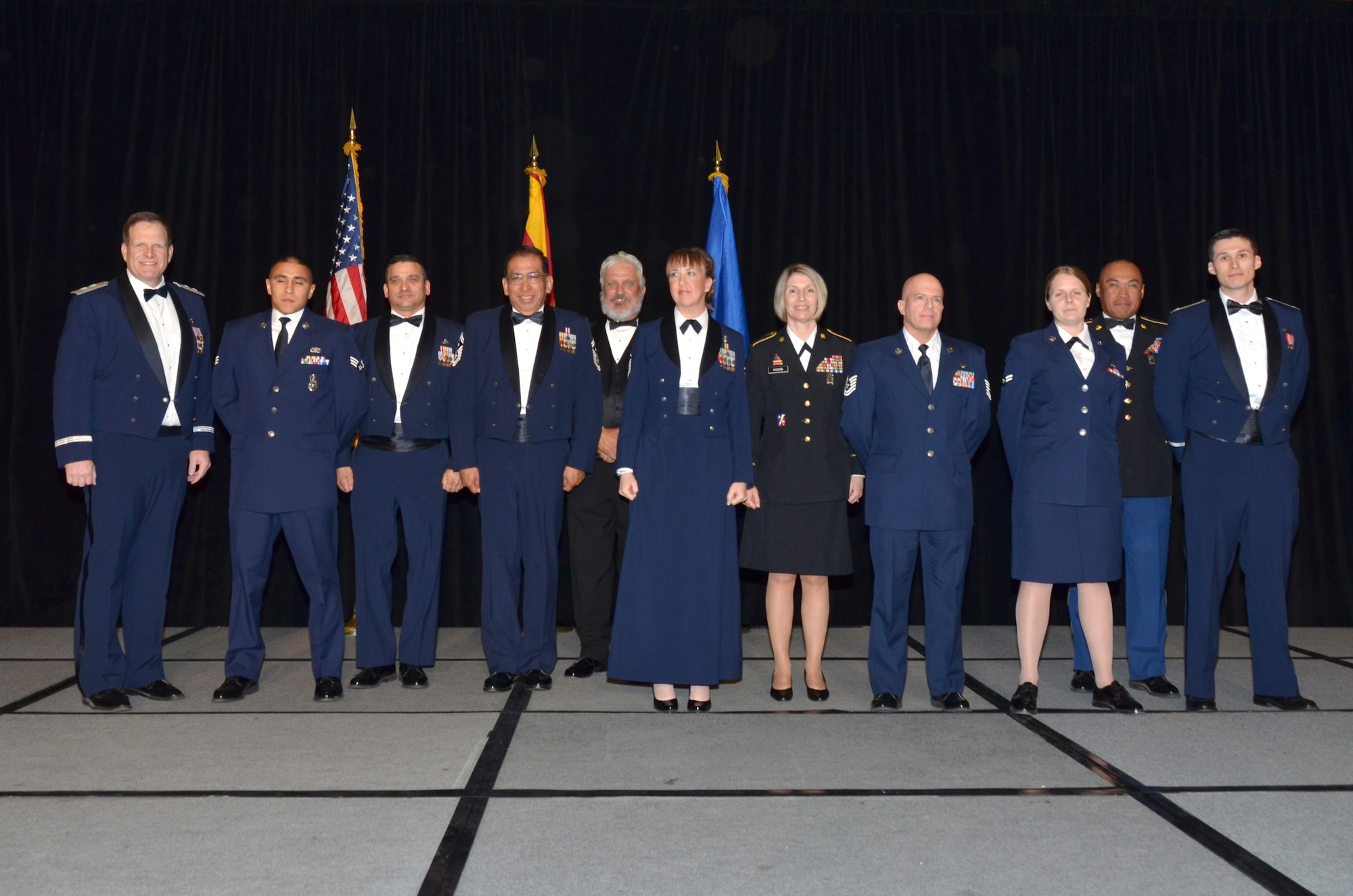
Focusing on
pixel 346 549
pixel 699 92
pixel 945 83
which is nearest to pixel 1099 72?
pixel 945 83

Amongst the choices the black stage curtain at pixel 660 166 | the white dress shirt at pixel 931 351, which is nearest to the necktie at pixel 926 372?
the white dress shirt at pixel 931 351

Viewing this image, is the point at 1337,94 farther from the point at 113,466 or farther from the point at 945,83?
the point at 113,466

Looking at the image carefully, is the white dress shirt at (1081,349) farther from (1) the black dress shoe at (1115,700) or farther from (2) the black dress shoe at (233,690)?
(2) the black dress shoe at (233,690)

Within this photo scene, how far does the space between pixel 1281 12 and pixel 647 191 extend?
389 cm

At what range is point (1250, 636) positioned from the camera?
3674 mm

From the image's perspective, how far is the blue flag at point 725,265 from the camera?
542 cm

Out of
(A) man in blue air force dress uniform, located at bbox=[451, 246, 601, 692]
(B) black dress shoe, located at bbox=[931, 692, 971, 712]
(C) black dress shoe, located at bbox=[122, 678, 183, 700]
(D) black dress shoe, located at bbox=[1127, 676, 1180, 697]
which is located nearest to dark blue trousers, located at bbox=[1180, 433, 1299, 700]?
(D) black dress shoe, located at bbox=[1127, 676, 1180, 697]

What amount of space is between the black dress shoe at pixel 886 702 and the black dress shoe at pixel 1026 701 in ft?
1.28

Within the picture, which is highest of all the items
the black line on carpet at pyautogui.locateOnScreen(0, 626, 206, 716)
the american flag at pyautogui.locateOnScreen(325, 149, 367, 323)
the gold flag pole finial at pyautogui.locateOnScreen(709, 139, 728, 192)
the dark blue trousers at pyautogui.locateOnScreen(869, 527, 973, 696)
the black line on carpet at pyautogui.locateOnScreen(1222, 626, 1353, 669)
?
the gold flag pole finial at pyautogui.locateOnScreen(709, 139, 728, 192)

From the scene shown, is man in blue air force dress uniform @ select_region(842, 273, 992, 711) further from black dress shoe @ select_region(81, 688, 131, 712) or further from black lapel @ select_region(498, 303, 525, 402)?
black dress shoe @ select_region(81, 688, 131, 712)

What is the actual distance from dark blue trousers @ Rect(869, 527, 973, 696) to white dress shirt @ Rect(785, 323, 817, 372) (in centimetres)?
67

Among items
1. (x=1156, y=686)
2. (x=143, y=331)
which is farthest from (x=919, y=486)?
(x=143, y=331)

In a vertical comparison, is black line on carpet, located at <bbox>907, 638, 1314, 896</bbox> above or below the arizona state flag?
below

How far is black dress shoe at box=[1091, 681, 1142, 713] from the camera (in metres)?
3.62
